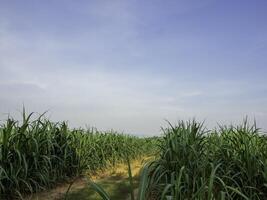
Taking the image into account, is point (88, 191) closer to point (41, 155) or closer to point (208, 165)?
point (41, 155)

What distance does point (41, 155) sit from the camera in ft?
18.3

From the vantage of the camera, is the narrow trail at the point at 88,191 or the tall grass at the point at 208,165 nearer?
the tall grass at the point at 208,165

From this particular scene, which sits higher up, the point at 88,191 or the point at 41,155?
the point at 41,155

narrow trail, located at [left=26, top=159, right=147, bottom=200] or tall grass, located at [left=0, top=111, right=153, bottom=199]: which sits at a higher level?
tall grass, located at [left=0, top=111, right=153, bottom=199]

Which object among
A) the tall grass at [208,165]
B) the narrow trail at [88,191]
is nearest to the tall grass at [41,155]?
the narrow trail at [88,191]

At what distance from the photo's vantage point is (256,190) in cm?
488

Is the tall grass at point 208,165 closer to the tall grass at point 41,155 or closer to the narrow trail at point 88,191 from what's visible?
the narrow trail at point 88,191

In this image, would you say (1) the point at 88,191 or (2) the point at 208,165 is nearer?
(2) the point at 208,165

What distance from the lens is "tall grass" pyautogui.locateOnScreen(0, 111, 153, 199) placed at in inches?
199

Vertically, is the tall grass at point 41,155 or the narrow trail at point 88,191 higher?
the tall grass at point 41,155

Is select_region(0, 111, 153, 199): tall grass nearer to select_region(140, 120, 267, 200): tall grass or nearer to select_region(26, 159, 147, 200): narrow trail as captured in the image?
select_region(26, 159, 147, 200): narrow trail

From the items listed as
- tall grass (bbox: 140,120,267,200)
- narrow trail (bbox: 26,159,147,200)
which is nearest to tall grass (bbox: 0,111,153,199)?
narrow trail (bbox: 26,159,147,200)

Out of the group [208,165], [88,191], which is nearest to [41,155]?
[88,191]

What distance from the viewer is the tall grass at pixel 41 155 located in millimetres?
5051
